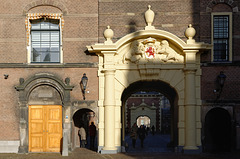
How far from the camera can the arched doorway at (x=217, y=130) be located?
17.6 meters

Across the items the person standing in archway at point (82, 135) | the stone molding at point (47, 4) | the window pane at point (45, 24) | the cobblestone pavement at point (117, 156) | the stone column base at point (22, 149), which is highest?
the stone molding at point (47, 4)

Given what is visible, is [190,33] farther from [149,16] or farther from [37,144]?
[37,144]

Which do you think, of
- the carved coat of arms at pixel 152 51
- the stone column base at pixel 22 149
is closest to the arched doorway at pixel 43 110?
the stone column base at pixel 22 149

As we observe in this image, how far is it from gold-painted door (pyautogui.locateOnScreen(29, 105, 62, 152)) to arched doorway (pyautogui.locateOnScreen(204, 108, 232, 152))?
6.92m

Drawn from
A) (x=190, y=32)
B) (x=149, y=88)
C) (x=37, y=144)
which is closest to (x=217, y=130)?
(x=149, y=88)

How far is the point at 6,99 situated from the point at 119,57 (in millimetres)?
5705

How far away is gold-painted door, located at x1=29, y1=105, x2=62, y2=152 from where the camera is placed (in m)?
17.7

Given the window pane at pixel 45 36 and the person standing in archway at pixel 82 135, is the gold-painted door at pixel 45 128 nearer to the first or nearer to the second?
the person standing in archway at pixel 82 135

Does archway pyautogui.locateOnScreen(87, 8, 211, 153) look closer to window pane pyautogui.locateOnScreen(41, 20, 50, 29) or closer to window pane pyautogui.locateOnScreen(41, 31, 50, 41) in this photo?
window pane pyautogui.locateOnScreen(41, 31, 50, 41)

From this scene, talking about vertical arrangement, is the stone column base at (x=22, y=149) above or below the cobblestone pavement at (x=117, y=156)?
above

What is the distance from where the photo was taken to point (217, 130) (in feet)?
60.7

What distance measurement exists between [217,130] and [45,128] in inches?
328

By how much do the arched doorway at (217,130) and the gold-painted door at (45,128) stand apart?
6922 mm

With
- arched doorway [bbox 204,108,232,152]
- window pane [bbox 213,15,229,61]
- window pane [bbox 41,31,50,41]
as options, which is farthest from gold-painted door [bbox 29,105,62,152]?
window pane [bbox 213,15,229,61]
